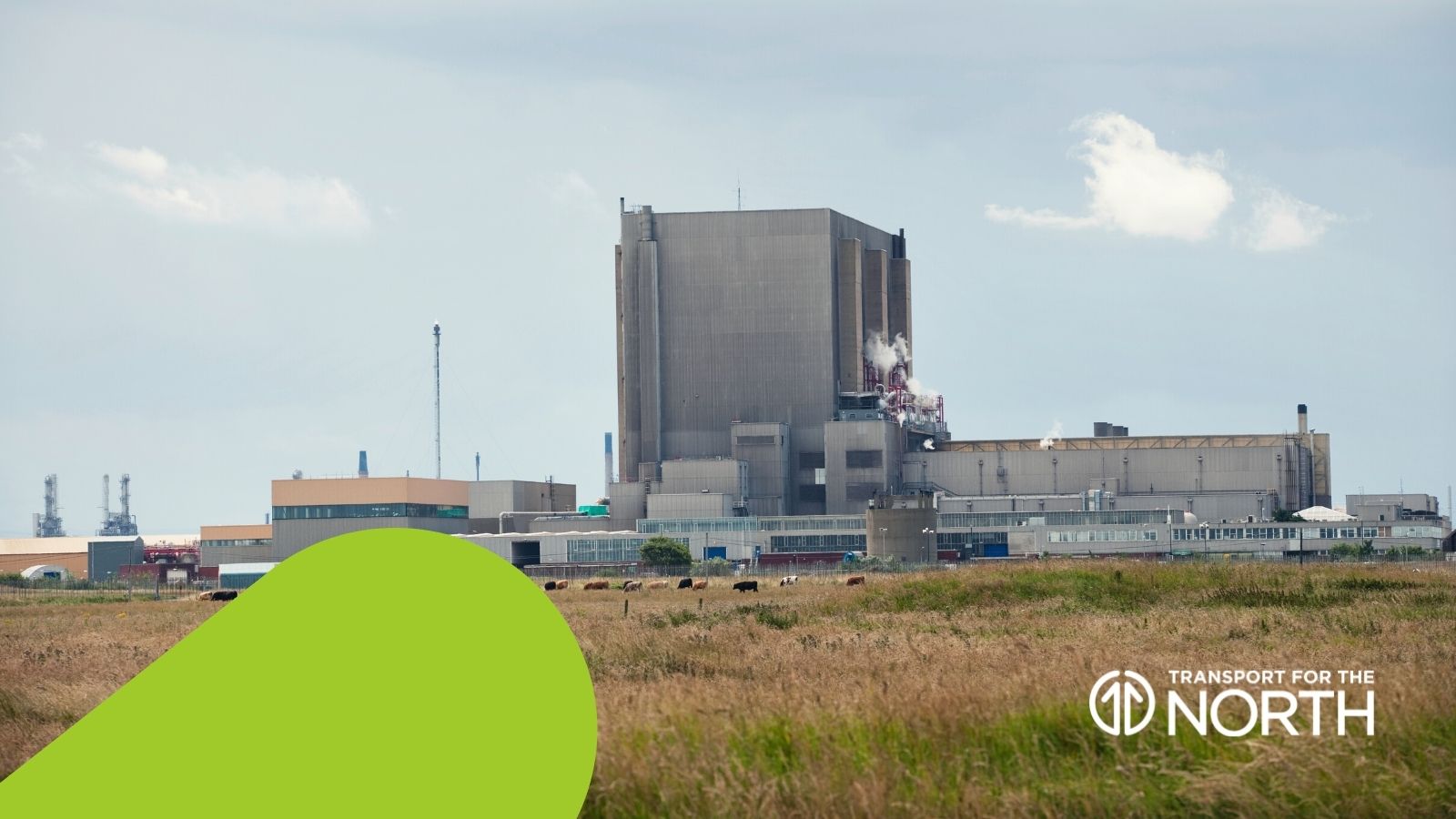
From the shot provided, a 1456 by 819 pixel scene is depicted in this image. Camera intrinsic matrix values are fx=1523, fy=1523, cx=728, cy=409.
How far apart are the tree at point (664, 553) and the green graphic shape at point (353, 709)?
11045 centimetres

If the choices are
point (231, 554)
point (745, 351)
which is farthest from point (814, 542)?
point (231, 554)

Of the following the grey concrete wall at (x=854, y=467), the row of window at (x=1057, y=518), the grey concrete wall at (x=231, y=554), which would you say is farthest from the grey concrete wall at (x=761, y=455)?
the grey concrete wall at (x=231, y=554)

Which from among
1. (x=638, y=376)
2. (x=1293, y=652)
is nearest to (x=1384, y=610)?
(x=1293, y=652)

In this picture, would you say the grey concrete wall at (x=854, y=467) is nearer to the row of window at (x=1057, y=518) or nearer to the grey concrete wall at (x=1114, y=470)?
the row of window at (x=1057, y=518)

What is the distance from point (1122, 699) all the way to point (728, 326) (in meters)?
123

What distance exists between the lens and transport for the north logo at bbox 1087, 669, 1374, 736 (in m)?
14.9

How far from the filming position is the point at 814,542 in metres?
131

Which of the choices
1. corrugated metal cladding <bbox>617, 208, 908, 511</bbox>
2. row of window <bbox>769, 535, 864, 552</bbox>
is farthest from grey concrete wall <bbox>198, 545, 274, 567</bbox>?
row of window <bbox>769, 535, 864, 552</bbox>

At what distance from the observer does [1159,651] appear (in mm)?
23719

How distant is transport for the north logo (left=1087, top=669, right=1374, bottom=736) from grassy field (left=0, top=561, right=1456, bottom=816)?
8.0 inches

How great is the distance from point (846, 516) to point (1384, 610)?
100 meters

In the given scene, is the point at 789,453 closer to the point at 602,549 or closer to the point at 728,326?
the point at 728,326

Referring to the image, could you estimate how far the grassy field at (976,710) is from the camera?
13086mm

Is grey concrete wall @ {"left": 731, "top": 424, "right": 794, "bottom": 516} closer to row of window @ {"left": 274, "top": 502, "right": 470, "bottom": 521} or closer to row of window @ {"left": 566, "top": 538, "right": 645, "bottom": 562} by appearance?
row of window @ {"left": 566, "top": 538, "right": 645, "bottom": 562}
